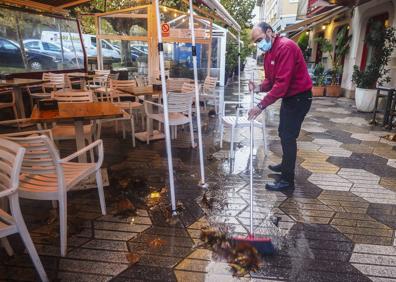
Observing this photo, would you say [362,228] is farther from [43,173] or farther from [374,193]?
[43,173]

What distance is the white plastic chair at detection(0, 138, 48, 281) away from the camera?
188 cm

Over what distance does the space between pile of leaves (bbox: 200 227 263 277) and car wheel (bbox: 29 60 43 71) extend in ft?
25.2

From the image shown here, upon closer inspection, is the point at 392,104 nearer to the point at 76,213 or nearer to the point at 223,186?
the point at 223,186

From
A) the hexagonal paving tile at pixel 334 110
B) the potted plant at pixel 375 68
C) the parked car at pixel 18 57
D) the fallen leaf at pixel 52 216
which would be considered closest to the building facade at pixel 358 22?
the potted plant at pixel 375 68

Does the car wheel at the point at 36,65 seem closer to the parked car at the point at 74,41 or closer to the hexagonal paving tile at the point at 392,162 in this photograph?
the parked car at the point at 74,41

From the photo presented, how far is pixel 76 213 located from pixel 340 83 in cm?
1220

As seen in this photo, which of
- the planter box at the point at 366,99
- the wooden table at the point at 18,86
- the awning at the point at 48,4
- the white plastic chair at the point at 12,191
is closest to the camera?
the white plastic chair at the point at 12,191

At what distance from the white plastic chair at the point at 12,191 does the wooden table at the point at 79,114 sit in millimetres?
1041

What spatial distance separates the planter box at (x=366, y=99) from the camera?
28.0 feet

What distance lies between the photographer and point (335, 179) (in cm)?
407

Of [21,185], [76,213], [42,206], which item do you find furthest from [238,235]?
[42,206]

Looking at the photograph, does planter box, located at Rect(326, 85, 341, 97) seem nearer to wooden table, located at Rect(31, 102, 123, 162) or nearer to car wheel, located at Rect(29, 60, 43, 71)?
car wheel, located at Rect(29, 60, 43, 71)

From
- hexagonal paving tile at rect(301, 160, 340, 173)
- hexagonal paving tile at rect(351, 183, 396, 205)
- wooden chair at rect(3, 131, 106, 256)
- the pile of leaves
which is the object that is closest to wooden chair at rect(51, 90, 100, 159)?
wooden chair at rect(3, 131, 106, 256)

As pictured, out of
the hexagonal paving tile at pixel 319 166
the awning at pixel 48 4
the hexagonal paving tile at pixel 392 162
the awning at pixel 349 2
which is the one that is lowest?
the hexagonal paving tile at pixel 392 162
